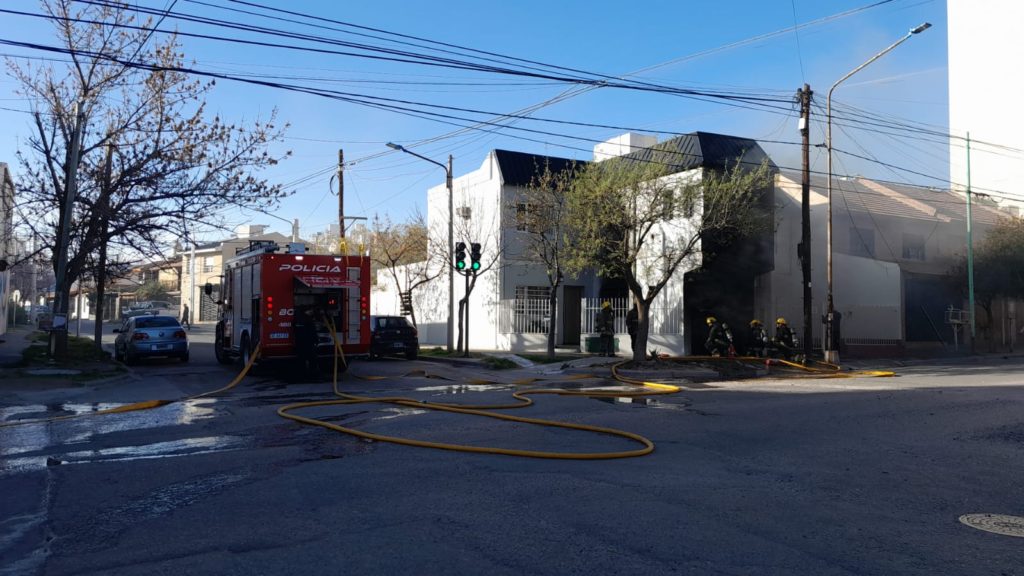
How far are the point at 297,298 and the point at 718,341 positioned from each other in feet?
37.7

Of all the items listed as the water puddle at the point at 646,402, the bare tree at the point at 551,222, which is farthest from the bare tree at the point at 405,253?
the water puddle at the point at 646,402

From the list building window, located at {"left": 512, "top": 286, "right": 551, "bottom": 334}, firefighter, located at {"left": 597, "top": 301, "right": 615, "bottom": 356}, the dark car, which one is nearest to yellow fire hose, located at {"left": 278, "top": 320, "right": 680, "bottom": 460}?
firefighter, located at {"left": 597, "top": 301, "right": 615, "bottom": 356}

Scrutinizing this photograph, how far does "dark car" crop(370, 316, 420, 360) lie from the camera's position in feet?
77.9

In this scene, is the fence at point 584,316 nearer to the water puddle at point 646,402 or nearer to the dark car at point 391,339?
the dark car at point 391,339

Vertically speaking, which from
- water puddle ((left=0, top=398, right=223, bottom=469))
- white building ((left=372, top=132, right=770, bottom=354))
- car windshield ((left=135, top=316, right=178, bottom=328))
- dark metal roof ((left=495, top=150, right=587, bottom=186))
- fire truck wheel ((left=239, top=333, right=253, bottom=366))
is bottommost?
water puddle ((left=0, top=398, right=223, bottom=469))

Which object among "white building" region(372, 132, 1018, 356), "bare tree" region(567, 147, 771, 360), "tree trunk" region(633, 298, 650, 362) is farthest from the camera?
"white building" region(372, 132, 1018, 356)

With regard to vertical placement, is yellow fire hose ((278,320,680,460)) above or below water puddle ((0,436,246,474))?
above

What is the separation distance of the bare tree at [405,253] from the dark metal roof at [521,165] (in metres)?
6.01

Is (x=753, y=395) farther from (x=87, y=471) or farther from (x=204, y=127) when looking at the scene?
(x=204, y=127)

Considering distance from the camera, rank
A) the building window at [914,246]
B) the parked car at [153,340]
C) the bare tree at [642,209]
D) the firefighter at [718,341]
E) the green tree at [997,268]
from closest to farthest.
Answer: the bare tree at [642,209] < the firefighter at [718,341] < the parked car at [153,340] < the green tree at [997,268] < the building window at [914,246]

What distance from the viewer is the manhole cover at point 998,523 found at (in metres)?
5.56

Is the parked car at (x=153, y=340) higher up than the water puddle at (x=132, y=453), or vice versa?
the parked car at (x=153, y=340)

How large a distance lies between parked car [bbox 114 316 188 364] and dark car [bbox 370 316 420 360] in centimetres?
560

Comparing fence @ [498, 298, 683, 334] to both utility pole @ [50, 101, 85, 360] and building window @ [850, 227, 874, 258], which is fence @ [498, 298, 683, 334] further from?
utility pole @ [50, 101, 85, 360]
